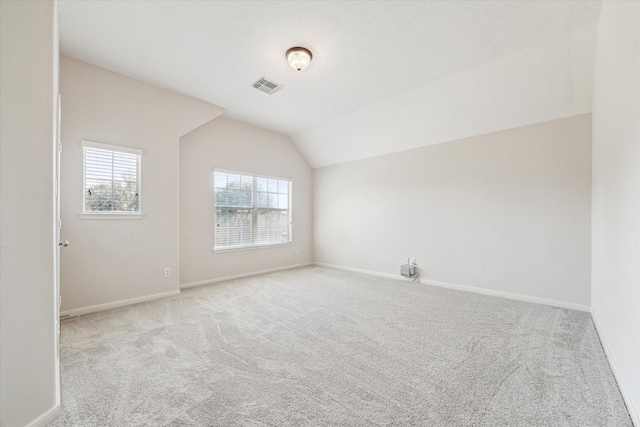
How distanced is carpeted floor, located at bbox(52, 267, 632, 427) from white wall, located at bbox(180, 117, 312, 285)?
1050 millimetres

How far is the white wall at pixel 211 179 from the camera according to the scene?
4.18 m

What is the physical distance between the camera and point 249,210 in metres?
5.07

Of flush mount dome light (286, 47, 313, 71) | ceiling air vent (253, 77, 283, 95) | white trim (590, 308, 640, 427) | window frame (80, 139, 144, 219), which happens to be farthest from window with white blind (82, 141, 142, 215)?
white trim (590, 308, 640, 427)

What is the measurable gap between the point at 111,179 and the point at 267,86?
2.37 m

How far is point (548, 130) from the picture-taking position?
3387 mm

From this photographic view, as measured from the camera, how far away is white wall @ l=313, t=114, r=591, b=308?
323 centimetres

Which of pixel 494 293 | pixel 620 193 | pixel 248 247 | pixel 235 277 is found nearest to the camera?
pixel 620 193

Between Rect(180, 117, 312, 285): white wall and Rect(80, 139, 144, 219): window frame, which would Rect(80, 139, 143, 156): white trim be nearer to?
Rect(80, 139, 144, 219): window frame

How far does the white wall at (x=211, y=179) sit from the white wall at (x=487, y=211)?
4.62 feet
